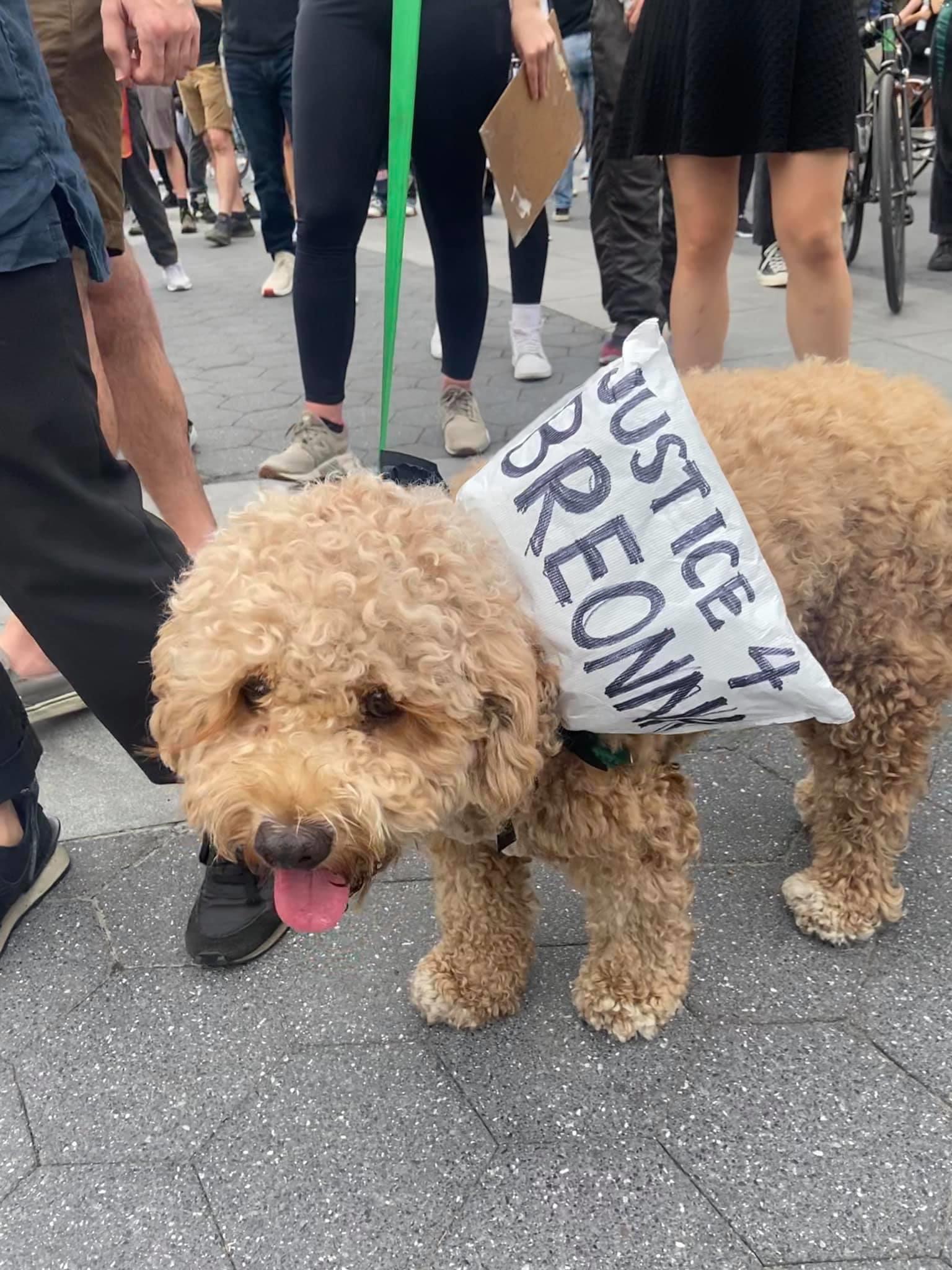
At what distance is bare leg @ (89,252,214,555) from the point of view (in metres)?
2.63

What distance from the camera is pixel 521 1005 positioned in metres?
1.92

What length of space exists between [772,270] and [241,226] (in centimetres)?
651

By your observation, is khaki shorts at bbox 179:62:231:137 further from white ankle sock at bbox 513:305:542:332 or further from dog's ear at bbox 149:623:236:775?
dog's ear at bbox 149:623:236:775

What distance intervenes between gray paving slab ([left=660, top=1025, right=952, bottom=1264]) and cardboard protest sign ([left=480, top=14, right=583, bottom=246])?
2.07 meters

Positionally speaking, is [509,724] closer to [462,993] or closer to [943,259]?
[462,993]

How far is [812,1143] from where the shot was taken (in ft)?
5.24

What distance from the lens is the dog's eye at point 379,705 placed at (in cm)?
128

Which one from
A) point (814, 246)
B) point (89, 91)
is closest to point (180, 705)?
point (89, 91)

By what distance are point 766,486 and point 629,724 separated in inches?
18.8

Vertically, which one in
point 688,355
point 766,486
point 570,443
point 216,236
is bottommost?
point 216,236

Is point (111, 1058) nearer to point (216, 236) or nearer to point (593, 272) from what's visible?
point (593, 272)

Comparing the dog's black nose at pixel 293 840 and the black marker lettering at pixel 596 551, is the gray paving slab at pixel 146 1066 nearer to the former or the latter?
the dog's black nose at pixel 293 840

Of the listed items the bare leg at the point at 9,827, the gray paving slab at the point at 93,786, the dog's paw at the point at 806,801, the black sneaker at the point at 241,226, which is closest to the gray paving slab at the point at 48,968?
the bare leg at the point at 9,827

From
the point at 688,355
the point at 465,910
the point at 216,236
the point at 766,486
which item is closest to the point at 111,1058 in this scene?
the point at 465,910
